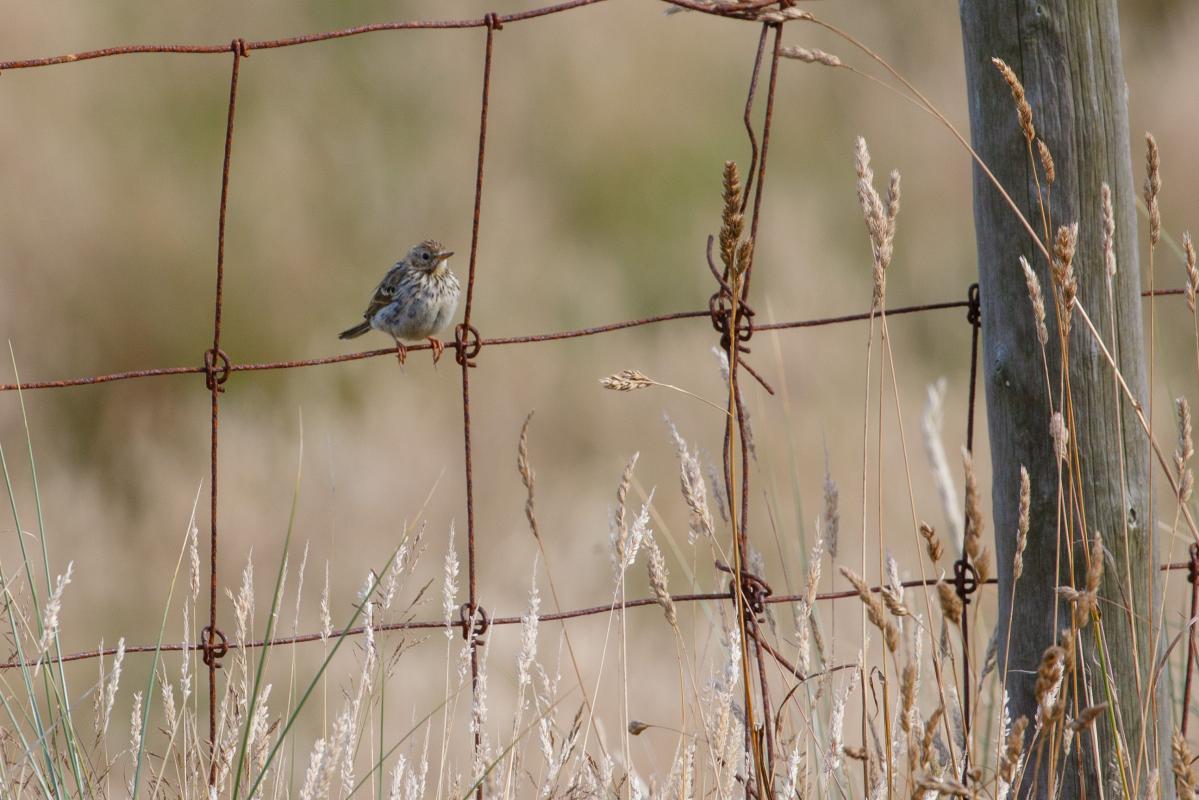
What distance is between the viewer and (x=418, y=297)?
215 inches

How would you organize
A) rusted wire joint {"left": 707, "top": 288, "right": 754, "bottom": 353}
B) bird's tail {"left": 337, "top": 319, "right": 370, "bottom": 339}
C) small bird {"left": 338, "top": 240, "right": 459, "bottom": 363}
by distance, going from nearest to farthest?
rusted wire joint {"left": 707, "top": 288, "right": 754, "bottom": 353}
small bird {"left": 338, "top": 240, "right": 459, "bottom": 363}
bird's tail {"left": 337, "top": 319, "right": 370, "bottom": 339}

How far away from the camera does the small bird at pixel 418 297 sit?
17.9 ft

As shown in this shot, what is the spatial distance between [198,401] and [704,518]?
7318mm

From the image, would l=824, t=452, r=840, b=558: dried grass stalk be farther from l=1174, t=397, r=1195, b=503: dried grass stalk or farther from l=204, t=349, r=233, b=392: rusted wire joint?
l=204, t=349, r=233, b=392: rusted wire joint

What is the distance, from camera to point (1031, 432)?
254 cm

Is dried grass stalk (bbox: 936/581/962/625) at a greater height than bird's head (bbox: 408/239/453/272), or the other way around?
bird's head (bbox: 408/239/453/272)

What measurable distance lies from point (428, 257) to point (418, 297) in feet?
0.93

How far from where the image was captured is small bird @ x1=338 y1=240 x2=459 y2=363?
17.9 ft

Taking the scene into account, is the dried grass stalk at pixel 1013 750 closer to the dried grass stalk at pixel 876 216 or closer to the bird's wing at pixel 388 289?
the dried grass stalk at pixel 876 216

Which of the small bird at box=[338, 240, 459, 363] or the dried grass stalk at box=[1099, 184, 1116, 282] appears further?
the small bird at box=[338, 240, 459, 363]

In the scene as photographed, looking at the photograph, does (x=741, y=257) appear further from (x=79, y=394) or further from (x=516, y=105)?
(x=516, y=105)

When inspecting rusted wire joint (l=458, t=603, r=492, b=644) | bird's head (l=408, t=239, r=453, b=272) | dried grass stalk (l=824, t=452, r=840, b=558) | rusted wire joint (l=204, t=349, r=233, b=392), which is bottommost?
rusted wire joint (l=458, t=603, r=492, b=644)

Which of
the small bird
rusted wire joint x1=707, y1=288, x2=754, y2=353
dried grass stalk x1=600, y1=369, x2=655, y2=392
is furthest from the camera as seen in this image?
→ the small bird

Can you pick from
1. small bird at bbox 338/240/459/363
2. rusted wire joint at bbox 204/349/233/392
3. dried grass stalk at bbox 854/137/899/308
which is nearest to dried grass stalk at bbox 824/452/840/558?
dried grass stalk at bbox 854/137/899/308
